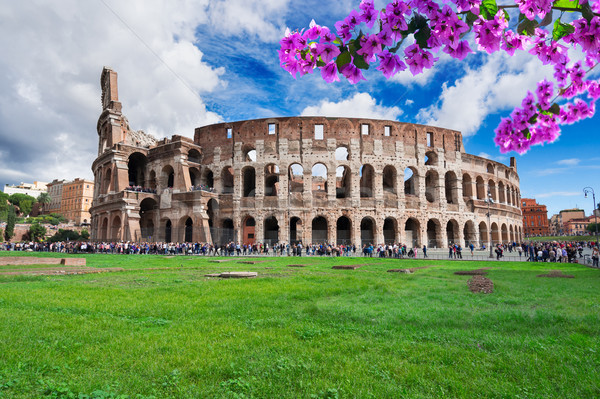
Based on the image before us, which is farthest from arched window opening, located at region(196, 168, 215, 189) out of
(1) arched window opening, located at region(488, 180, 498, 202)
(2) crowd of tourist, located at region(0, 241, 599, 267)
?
(1) arched window opening, located at region(488, 180, 498, 202)

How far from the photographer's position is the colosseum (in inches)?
1339

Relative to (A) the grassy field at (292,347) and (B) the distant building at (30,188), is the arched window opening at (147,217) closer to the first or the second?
(A) the grassy field at (292,347)

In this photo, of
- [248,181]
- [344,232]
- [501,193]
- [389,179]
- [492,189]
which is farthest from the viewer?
[501,193]

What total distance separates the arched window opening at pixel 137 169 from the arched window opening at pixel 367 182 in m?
26.1

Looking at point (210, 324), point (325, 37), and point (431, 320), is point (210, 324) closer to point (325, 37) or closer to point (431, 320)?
point (431, 320)

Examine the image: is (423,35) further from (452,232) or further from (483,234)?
(483,234)

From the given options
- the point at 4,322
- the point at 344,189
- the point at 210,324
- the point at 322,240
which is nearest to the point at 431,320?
the point at 210,324

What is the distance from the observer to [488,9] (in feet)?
6.98

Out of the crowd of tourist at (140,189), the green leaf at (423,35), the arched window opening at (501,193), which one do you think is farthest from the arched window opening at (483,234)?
the green leaf at (423,35)

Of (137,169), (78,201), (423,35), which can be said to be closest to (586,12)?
(423,35)

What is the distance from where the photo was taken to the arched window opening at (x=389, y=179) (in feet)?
118

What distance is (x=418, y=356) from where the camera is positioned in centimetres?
359

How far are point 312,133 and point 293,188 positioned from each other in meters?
6.42

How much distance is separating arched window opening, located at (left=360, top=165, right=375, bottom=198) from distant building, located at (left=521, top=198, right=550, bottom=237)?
3090 inches
